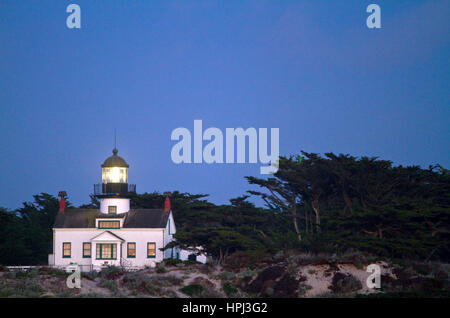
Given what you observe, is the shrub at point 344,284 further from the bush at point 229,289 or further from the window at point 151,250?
the window at point 151,250

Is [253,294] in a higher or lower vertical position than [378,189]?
lower

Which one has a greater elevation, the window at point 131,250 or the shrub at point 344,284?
the window at point 131,250

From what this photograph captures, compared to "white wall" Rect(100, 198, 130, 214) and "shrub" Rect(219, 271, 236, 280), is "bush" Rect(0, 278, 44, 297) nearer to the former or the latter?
"shrub" Rect(219, 271, 236, 280)

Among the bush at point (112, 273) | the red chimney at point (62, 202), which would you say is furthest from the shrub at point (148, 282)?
the red chimney at point (62, 202)

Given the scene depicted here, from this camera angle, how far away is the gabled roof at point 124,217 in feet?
140

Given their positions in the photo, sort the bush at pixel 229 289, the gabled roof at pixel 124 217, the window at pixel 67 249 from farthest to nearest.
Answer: the gabled roof at pixel 124 217 < the window at pixel 67 249 < the bush at pixel 229 289

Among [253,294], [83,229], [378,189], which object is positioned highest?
[378,189]

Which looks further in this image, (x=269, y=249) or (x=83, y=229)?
(x=83, y=229)

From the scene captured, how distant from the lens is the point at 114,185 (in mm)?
42750
